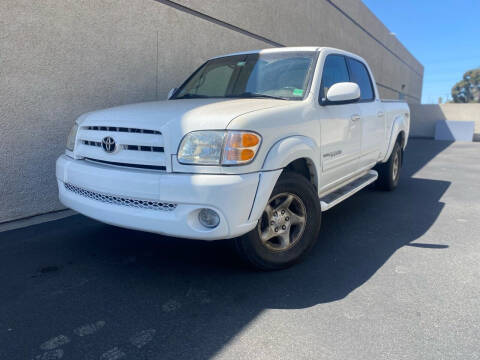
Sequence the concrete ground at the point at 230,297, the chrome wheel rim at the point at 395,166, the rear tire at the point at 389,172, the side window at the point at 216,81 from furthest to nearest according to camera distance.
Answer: the chrome wheel rim at the point at 395,166 → the rear tire at the point at 389,172 → the side window at the point at 216,81 → the concrete ground at the point at 230,297

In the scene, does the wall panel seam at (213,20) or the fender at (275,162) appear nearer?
the fender at (275,162)

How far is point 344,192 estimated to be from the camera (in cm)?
398

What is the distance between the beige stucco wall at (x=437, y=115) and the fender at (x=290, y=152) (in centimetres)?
2265

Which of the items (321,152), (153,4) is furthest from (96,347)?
(153,4)

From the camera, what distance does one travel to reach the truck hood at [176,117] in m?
2.62

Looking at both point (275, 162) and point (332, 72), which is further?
point (332, 72)

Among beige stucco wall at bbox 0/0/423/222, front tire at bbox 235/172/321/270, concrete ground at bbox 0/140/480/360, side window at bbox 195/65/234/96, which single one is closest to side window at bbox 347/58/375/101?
side window at bbox 195/65/234/96

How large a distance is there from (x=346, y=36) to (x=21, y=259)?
46.5 feet

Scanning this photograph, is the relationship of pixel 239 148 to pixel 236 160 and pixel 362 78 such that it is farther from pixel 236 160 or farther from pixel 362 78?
pixel 362 78

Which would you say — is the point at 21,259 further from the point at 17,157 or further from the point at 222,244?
the point at 222,244

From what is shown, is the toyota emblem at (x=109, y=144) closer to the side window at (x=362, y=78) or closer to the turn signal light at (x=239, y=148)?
the turn signal light at (x=239, y=148)

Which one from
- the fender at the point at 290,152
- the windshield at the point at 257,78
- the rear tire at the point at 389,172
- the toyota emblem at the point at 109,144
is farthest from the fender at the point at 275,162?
the rear tire at the point at 389,172

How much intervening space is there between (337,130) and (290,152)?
1.04 meters

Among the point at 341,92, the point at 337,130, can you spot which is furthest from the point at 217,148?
the point at 337,130
